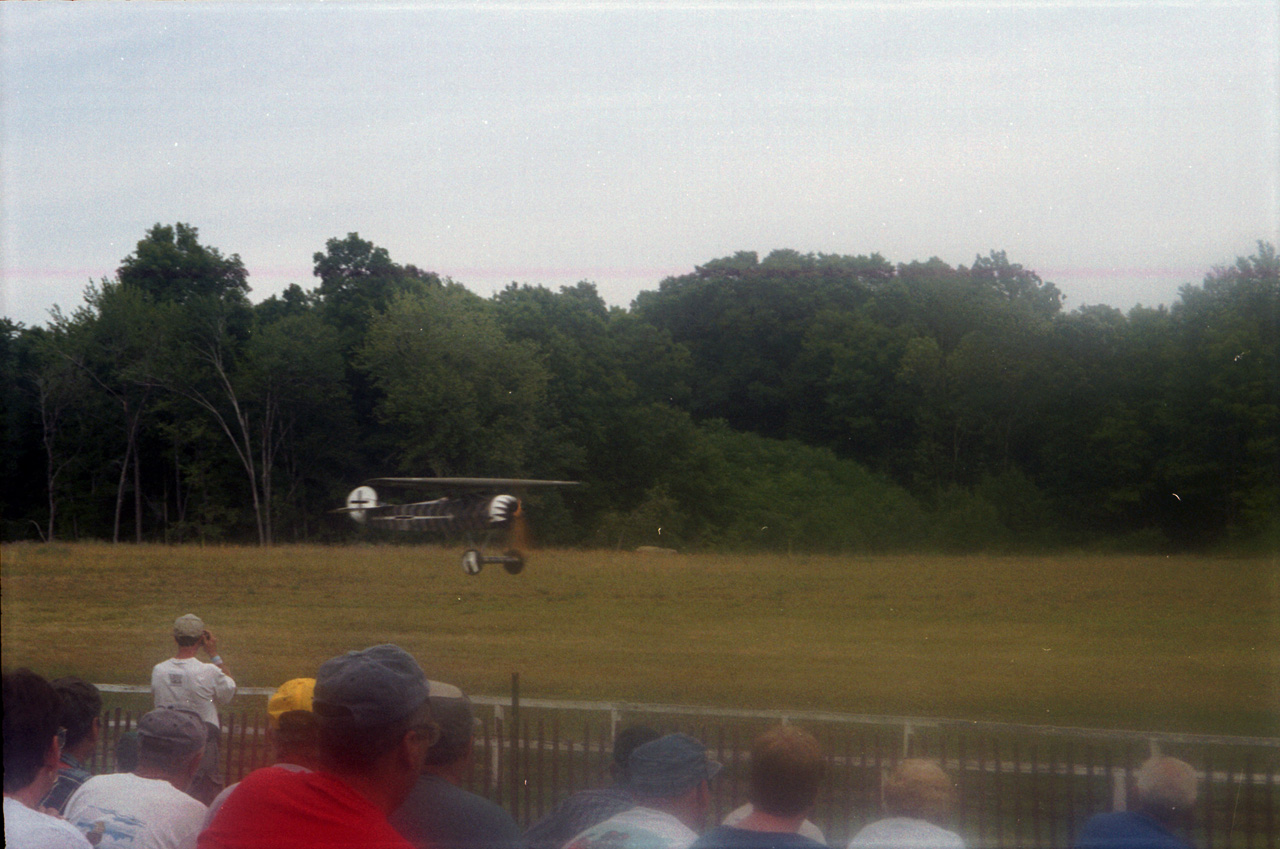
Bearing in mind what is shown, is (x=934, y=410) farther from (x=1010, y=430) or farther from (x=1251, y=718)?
(x=1251, y=718)

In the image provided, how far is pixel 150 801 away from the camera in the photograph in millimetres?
1989

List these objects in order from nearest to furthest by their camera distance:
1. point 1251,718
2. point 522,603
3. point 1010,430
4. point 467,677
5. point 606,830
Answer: point 606,830
point 1010,430
point 1251,718
point 522,603
point 467,677

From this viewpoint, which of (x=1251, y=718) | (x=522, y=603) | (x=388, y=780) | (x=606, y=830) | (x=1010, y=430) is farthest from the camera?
(x=522, y=603)

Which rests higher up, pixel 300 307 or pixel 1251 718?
pixel 300 307

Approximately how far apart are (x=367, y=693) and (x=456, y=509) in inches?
156

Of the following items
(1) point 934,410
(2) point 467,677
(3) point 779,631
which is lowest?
(2) point 467,677

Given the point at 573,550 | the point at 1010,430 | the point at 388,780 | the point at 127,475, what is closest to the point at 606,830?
the point at 388,780

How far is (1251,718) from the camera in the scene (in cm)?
543

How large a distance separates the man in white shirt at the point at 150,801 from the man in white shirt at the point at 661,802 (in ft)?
2.77

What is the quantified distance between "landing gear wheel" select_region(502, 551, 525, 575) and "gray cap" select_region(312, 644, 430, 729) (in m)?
4.40

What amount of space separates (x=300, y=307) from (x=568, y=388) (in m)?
1.53

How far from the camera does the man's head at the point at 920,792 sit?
6.88 feet

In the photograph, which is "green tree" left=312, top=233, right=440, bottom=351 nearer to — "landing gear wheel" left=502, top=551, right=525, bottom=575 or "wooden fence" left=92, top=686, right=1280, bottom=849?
"landing gear wheel" left=502, top=551, right=525, bottom=575

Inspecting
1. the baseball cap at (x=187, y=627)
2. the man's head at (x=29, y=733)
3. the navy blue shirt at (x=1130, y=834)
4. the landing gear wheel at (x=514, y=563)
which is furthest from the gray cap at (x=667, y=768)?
the landing gear wheel at (x=514, y=563)
